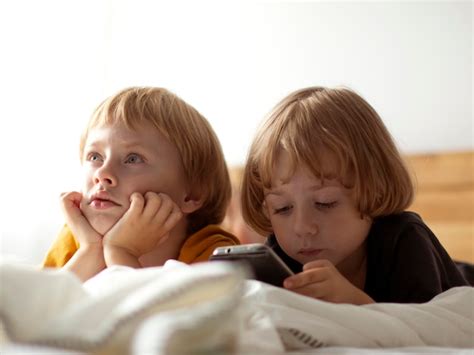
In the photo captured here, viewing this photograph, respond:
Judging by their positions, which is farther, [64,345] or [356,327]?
[356,327]

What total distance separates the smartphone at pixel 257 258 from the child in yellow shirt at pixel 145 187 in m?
0.37

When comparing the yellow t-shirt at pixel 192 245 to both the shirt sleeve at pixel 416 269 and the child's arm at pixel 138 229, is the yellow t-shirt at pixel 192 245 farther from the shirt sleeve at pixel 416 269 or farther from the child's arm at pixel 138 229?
the shirt sleeve at pixel 416 269

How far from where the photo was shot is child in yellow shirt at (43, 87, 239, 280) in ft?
4.39

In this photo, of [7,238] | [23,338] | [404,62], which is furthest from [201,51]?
[23,338]

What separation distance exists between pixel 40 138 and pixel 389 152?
Answer: 82.8 inches

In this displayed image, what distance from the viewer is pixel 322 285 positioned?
3.45 feet

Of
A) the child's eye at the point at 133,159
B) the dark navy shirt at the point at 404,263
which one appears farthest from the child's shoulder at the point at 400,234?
the child's eye at the point at 133,159

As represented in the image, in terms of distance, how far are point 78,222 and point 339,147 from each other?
542 mm

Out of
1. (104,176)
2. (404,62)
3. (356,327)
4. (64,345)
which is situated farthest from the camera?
(404,62)

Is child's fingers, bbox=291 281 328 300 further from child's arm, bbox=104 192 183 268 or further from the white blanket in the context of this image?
child's arm, bbox=104 192 183 268

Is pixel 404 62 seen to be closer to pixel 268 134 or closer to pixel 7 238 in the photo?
pixel 268 134

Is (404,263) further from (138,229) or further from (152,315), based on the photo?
(152,315)

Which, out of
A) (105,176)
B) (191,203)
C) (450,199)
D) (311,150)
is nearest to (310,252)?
(311,150)

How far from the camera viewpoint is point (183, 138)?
4.74 feet
